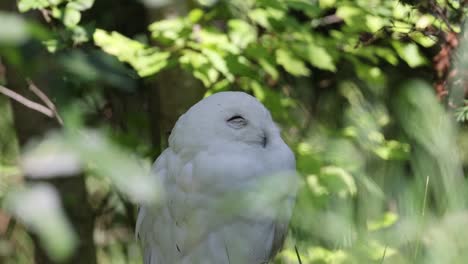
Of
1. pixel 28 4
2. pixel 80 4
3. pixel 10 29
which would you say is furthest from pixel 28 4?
pixel 10 29

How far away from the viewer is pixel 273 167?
1212 millimetres

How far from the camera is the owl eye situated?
1.22 metres

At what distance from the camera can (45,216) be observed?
365 millimetres

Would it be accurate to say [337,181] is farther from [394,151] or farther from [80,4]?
[80,4]

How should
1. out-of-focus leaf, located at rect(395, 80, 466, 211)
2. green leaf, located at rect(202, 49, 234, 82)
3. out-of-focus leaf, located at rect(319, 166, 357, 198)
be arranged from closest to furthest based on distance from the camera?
1. out-of-focus leaf, located at rect(395, 80, 466, 211)
2. green leaf, located at rect(202, 49, 234, 82)
3. out-of-focus leaf, located at rect(319, 166, 357, 198)

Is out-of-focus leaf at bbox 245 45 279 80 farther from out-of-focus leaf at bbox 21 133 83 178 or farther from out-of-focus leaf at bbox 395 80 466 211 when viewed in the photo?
out-of-focus leaf at bbox 21 133 83 178

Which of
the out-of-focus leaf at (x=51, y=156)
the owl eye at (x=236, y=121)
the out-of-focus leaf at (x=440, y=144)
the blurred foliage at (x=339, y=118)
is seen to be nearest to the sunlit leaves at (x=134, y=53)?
the blurred foliage at (x=339, y=118)

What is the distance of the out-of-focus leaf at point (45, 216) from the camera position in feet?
1.16

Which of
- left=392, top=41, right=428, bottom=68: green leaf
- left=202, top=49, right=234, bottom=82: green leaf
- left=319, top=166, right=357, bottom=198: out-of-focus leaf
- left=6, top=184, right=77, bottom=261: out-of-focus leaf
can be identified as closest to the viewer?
left=6, top=184, right=77, bottom=261: out-of-focus leaf

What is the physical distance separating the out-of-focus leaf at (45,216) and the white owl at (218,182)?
798mm

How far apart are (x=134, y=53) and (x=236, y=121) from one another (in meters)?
0.60

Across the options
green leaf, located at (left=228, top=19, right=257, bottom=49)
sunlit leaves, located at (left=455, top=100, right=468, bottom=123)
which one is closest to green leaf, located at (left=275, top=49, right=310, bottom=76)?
green leaf, located at (left=228, top=19, right=257, bottom=49)

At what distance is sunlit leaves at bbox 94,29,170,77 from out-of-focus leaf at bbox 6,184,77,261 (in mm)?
1271

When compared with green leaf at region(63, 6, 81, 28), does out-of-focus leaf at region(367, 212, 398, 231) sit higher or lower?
lower
